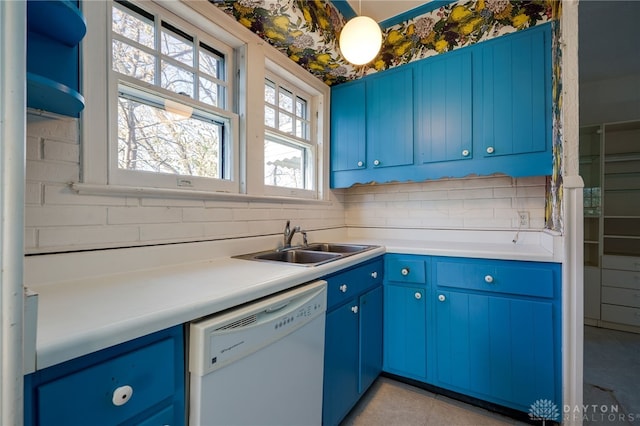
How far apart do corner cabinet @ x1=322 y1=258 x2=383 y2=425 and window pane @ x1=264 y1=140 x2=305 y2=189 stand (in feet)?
2.98

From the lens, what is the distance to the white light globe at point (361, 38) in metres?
1.44

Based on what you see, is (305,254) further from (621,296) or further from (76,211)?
(621,296)

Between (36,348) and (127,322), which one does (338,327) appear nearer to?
(127,322)

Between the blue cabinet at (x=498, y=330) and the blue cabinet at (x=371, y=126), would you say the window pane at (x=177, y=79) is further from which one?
the blue cabinet at (x=498, y=330)

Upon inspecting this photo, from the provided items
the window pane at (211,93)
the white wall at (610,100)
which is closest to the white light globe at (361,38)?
the window pane at (211,93)

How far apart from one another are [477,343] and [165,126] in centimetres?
215

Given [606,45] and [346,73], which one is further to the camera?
[606,45]

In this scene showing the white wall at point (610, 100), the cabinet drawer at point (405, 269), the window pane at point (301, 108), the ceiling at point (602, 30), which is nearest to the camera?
the cabinet drawer at point (405, 269)

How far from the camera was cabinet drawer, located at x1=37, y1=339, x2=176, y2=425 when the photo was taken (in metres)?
0.55

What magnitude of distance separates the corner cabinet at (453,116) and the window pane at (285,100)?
1.54 ft

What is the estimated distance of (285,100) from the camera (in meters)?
2.22

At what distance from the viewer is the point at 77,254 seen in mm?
1006

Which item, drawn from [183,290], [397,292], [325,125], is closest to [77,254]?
[183,290]

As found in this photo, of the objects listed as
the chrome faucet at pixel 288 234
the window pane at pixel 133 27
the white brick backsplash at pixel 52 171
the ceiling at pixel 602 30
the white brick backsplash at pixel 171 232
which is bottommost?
the chrome faucet at pixel 288 234
